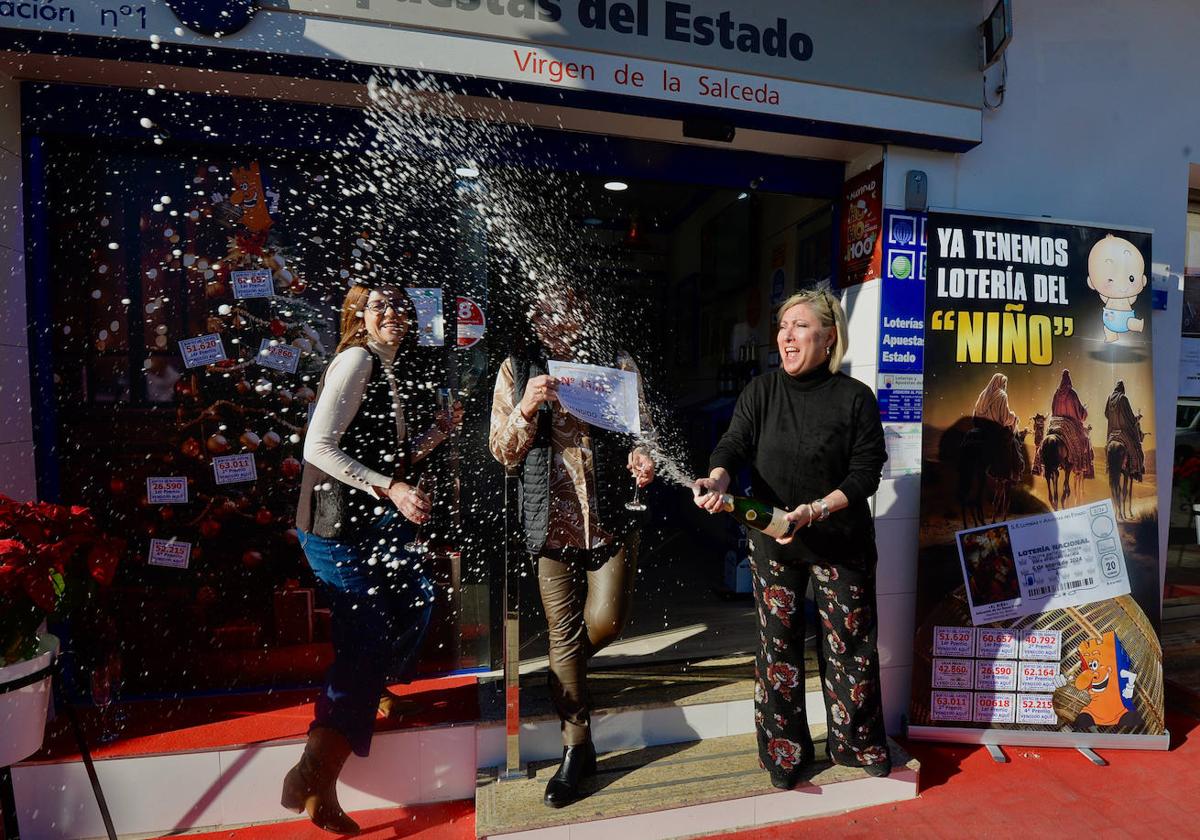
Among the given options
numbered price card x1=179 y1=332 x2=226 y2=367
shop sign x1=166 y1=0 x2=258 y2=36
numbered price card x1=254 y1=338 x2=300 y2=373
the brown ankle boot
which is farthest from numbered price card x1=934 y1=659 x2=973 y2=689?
shop sign x1=166 y1=0 x2=258 y2=36

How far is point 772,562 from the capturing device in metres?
2.49

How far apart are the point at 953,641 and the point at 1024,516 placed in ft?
2.53

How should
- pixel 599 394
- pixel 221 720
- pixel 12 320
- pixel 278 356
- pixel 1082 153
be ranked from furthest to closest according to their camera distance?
1. pixel 1082 153
2. pixel 278 356
3. pixel 221 720
4. pixel 12 320
5. pixel 599 394

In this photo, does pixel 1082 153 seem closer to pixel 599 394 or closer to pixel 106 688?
pixel 599 394

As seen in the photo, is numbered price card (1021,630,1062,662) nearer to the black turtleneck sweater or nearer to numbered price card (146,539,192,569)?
the black turtleneck sweater

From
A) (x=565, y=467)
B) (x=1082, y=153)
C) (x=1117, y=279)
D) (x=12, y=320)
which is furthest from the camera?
(x=1082, y=153)

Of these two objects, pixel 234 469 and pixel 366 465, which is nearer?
pixel 366 465

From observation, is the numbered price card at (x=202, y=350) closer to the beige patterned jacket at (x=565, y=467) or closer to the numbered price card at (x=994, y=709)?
the beige patterned jacket at (x=565, y=467)

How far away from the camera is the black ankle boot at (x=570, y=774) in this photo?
2.44 m

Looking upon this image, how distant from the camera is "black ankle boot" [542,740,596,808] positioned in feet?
8.01

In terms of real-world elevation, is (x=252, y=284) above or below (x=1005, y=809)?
above

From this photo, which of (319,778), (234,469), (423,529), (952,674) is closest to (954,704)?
(952,674)

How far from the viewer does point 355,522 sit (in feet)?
7.89

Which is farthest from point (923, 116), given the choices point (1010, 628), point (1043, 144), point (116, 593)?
point (116, 593)
